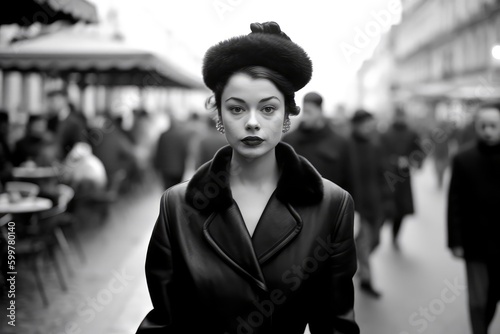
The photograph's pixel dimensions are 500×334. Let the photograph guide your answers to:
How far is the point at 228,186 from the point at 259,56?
1.40 feet

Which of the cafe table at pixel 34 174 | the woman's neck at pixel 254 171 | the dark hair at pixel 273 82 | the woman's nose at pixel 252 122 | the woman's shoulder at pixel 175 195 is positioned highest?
the dark hair at pixel 273 82

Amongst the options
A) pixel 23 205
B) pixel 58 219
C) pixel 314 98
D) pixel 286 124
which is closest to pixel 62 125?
pixel 58 219

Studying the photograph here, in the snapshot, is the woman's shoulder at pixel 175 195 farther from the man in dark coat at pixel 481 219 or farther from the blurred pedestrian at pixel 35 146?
the blurred pedestrian at pixel 35 146

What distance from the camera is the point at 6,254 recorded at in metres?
5.79

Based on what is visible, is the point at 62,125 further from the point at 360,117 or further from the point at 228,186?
the point at 228,186

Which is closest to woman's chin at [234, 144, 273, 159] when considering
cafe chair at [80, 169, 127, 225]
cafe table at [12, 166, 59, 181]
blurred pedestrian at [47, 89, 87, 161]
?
cafe table at [12, 166, 59, 181]

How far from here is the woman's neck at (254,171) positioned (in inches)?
74.7

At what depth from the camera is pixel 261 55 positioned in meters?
1.75

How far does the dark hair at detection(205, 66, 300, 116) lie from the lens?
1.76 meters

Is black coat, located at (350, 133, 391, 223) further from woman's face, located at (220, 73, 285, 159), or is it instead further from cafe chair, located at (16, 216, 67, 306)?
woman's face, located at (220, 73, 285, 159)

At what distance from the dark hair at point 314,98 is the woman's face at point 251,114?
141 inches

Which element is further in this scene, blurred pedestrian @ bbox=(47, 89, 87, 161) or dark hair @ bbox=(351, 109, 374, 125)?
blurred pedestrian @ bbox=(47, 89, 87, 161)

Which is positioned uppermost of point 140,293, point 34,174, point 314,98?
point 314,98

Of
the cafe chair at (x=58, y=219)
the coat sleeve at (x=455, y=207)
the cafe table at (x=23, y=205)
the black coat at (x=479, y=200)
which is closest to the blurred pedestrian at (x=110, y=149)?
the cafe chair at (x=58, y=219)
